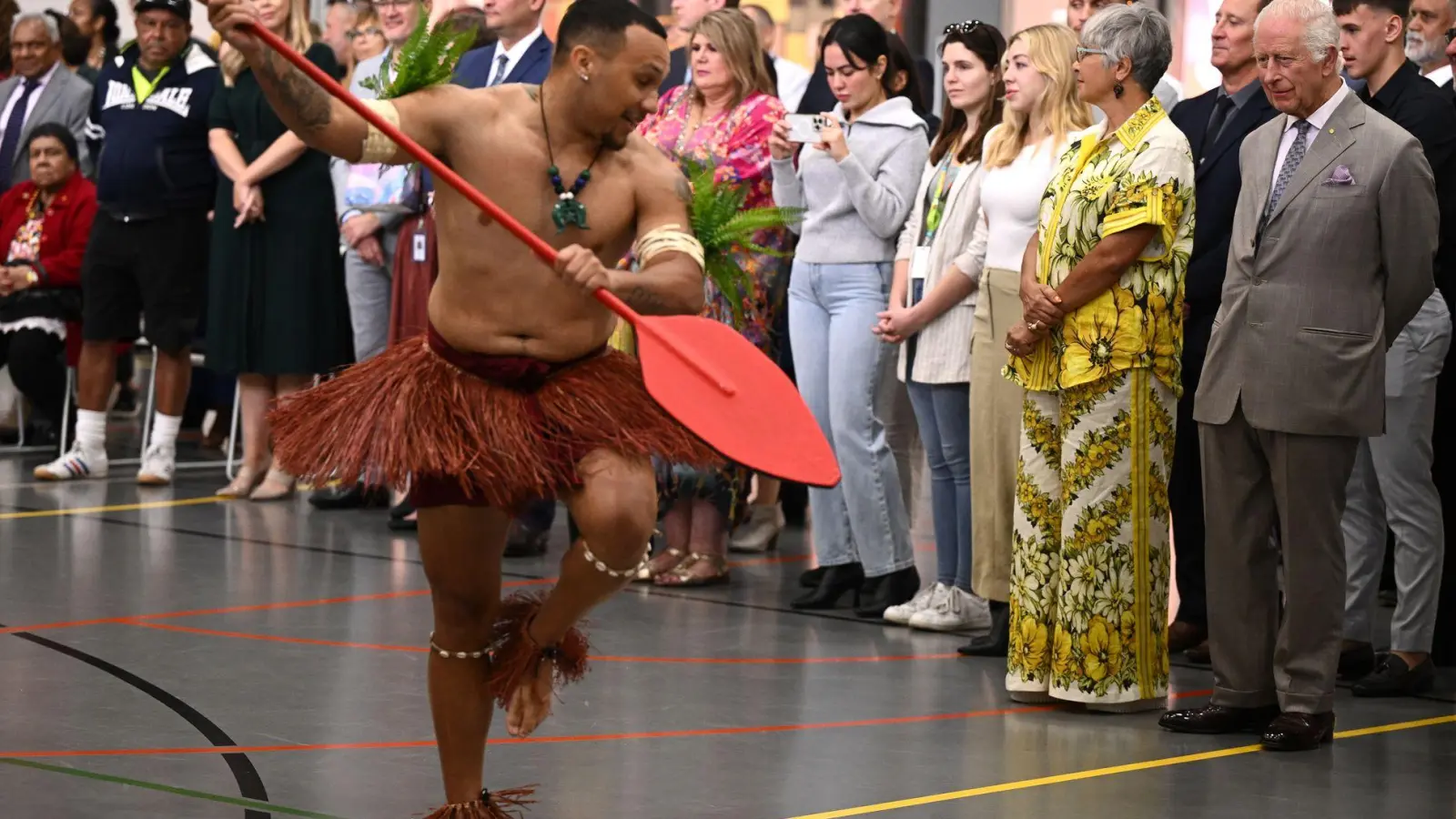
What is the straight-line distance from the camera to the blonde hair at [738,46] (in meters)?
6.57

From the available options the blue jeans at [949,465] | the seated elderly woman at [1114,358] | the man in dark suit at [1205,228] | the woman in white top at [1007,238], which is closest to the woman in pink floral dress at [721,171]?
the blue jeans at [949,465]

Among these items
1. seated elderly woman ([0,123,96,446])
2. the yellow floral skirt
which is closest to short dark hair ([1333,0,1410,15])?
the yellow floral skirt

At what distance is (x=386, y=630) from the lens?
19.1 feet

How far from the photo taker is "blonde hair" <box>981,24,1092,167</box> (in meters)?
5.47

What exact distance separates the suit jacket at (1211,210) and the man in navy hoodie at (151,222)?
4549mm

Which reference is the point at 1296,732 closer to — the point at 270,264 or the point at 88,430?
the point at 270,264

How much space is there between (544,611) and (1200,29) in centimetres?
774

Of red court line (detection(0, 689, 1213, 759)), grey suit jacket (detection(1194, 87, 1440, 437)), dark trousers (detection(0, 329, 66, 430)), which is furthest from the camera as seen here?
dark trousers (detection(0, 329, 66, 430))

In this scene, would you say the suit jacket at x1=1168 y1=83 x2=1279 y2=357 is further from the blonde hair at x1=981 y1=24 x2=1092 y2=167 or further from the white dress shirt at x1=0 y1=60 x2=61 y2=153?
the white dress shirt at x1=0 y1=60 x2=61 y2=153

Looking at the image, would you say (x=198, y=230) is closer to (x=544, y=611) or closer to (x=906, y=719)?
(x=906, y=719)

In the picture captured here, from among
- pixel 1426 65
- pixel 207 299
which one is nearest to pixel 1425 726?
pixel 1426 65

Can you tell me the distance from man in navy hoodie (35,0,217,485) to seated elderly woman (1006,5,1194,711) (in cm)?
459

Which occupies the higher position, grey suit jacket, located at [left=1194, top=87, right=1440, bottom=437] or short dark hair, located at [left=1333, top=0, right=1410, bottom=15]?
short dark hair, located at [left=1333, top=0, right=1410, bottom=15]

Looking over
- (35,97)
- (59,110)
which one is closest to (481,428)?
(59,110)
